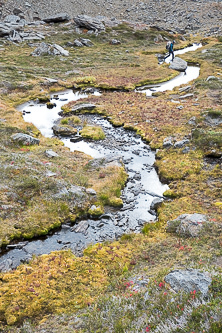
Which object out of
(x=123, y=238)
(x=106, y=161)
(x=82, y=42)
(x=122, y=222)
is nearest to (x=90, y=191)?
(x=122, y=222)

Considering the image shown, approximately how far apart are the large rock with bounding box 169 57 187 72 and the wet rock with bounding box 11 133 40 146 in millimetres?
45093

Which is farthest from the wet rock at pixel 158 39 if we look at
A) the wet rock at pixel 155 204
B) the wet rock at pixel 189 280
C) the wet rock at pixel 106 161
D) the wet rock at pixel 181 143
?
the wet rock at pixel 189 280

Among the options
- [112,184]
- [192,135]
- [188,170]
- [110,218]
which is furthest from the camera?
[192,135]

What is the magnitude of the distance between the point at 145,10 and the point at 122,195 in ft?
432

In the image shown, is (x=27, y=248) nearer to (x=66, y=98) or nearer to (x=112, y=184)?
(x=112, y=184)

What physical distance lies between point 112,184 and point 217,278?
44.8ft

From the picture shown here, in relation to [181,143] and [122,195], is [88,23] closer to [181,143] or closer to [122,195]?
[181,143]

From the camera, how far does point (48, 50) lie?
7106 cm

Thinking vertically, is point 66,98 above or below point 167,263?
below

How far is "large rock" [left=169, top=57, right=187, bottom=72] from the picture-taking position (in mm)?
64375

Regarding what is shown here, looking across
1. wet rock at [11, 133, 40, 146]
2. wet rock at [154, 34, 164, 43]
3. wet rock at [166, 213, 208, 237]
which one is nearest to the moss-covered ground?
wet rock at [166, 213, 208, 237]

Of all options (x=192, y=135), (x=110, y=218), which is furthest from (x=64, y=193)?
(x=192, y=135)

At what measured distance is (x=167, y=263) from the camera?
48.5 ft

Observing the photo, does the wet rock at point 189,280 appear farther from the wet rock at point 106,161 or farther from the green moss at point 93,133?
the green moss at point 93,133
